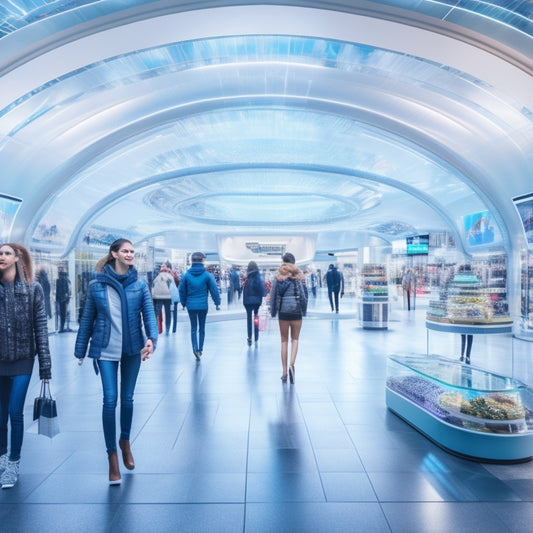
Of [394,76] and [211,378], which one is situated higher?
[394,76]

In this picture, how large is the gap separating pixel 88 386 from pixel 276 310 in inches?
107

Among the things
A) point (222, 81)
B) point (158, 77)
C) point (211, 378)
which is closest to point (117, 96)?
point (158, 77)

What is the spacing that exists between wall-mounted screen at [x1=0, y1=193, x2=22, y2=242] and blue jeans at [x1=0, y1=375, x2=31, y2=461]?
24.2 feet

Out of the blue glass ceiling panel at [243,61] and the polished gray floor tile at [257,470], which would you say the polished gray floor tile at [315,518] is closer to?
the polished gray floor tile at [257,470]

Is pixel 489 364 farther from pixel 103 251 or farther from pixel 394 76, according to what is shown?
pixel 103 251

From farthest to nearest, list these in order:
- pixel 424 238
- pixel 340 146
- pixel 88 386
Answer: pixel 424 238
pixel 340 146
pixel 88 386

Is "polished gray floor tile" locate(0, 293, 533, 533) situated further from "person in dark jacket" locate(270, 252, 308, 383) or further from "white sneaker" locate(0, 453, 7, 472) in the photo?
"person in dark jacket" locate(270, 252, 308, 383)

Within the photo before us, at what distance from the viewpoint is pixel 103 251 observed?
1778cm

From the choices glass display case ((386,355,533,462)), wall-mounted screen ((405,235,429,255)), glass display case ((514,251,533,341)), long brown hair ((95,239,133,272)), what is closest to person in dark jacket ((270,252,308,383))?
glass display case ((386,355,533,462))

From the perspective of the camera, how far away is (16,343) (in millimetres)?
3230

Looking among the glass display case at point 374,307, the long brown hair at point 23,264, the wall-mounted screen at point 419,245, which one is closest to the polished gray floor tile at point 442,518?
the long brown hair at point 23,264

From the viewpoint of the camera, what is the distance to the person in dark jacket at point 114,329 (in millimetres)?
3273

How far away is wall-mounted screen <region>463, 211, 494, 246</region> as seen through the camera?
516 inches

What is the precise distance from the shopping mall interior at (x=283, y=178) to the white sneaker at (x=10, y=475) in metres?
0.06
